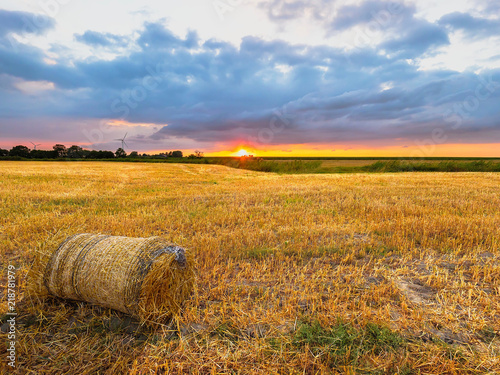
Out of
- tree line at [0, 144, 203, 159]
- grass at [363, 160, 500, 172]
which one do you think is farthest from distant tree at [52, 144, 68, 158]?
grass at [363, 160, 500, 172]

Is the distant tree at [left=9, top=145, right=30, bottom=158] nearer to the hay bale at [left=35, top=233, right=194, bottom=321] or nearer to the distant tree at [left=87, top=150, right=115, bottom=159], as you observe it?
the distant tree at [left=87, top=150, right=115, bottom=159]

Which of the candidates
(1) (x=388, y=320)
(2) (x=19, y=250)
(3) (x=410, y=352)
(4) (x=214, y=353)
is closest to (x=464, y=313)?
(1) (x=388, y=320)

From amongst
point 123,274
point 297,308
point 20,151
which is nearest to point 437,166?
point 297,308

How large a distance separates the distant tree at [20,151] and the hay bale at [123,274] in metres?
110

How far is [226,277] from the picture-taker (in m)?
5.05

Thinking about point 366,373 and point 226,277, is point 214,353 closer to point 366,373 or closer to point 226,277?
point 366,373

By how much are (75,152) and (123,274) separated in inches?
4293

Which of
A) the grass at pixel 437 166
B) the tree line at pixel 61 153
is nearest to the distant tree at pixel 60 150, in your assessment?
the tree line at pixel 61 153

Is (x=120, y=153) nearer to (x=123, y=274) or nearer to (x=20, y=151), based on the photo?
(x=20, y=151)

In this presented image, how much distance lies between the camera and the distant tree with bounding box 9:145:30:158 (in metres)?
89.8

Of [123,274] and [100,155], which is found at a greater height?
[100,155]

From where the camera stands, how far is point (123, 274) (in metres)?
3.62

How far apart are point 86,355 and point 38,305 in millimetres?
1424

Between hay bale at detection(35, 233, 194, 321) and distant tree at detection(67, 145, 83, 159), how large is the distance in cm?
10364
